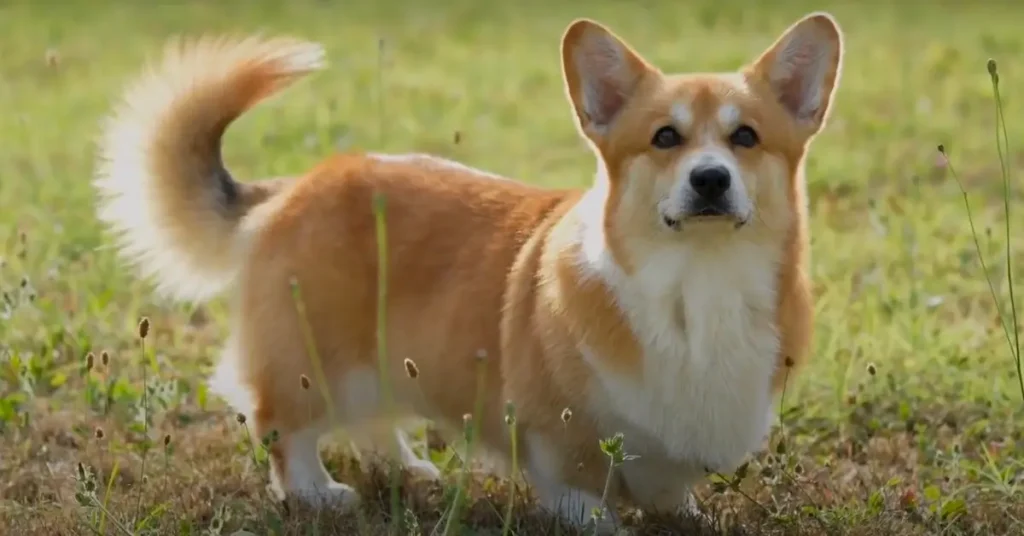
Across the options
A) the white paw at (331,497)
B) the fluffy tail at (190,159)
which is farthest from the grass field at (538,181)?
the fluffy tail at (190,159)

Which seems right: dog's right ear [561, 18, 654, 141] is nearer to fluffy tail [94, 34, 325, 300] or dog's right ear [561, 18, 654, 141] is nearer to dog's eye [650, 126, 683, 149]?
dog's eye [650, 126, 683, 149]

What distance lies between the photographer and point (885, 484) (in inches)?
139

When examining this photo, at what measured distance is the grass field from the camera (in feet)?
11.3

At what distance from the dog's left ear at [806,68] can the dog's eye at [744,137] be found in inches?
7.8

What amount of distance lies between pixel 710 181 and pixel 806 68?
1.74 feet

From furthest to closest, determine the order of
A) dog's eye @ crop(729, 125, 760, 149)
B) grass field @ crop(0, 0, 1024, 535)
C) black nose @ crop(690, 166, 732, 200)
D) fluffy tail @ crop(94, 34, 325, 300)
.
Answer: fluffy tail @ crop(94, 34, 325, 300) → grass field @ crop(0, 0, 1024, 535) → dog's eye @ crop(729, 125, 760, 149) → black nose @ crop(690, 166, 732, 200)

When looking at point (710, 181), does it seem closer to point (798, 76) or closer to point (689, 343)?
point (689, 343)

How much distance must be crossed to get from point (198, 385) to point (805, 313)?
1930mm

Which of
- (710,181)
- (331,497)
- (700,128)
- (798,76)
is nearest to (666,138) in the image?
(700,128)

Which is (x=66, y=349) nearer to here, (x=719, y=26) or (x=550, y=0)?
(x=719, y=26)

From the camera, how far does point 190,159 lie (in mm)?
3908

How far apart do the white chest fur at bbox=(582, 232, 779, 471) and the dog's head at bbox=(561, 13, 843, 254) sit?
0.08 meters

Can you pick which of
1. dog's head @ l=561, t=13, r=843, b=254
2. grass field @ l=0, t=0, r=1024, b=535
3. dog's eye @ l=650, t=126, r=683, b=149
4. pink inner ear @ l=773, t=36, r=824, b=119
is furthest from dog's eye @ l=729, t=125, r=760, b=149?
grass field @ l=0, t=0, r=1024, b=535

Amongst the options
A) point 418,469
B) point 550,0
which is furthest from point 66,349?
point 550,0
